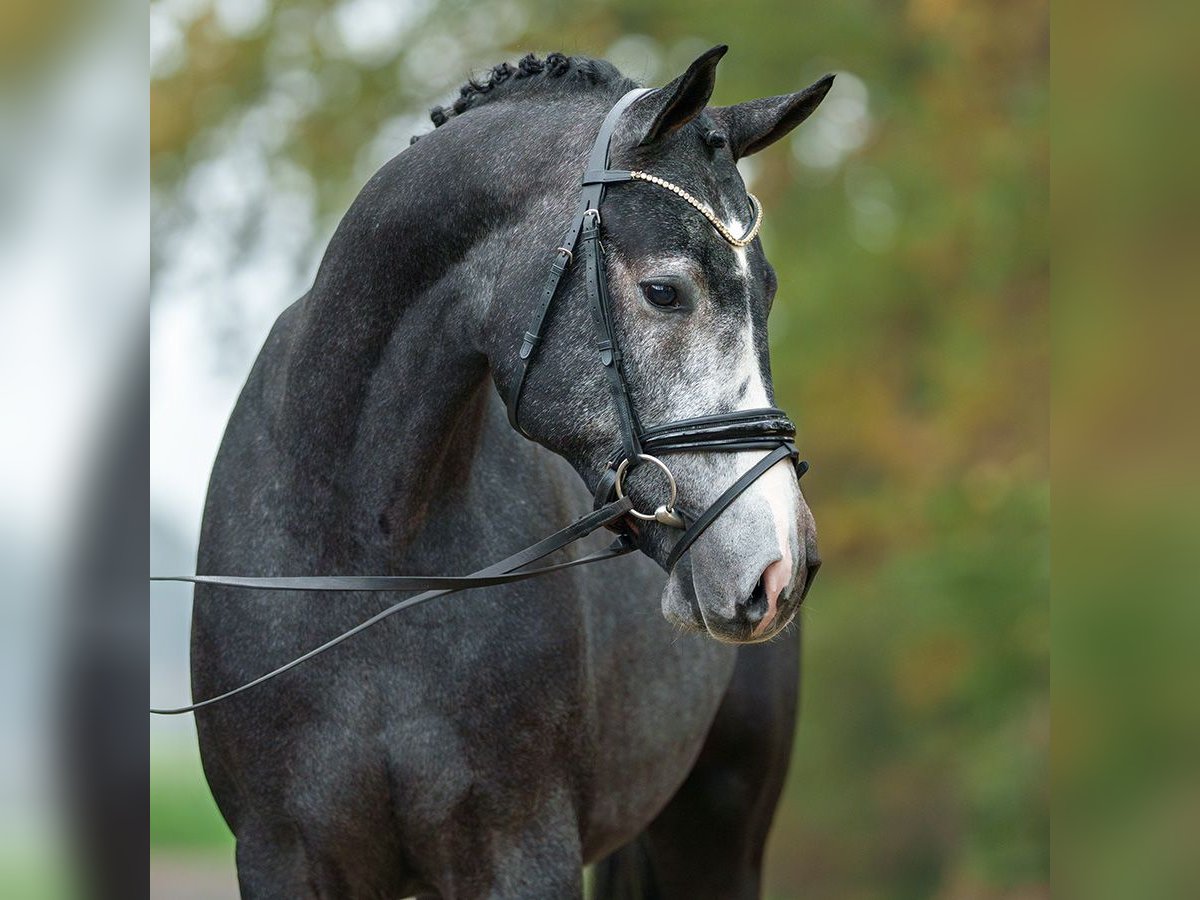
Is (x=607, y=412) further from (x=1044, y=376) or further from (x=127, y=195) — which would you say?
(x=1044, y=376)

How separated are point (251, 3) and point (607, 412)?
5.67 m

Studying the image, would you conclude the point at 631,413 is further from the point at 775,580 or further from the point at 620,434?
the point at 775,580

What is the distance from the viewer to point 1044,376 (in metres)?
7.22

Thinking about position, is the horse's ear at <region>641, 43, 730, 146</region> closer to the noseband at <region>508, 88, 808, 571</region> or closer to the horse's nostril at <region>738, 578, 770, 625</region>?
the noseband at <region>508, 88, 808, 571</region>

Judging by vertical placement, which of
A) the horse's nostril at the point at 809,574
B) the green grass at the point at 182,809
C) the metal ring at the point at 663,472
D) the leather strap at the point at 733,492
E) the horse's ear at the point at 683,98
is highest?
the green grass at the point at 182,809

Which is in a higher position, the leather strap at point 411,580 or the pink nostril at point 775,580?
the leather strap at point 411,580

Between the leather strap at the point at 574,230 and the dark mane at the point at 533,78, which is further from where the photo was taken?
the dark mane at the point at 533,78

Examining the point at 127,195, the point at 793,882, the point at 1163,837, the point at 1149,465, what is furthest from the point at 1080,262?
the point at 793,882

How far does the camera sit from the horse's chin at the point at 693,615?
220 centimetres

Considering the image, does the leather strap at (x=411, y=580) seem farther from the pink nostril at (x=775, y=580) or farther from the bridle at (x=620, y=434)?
the pink nostril at (x=775, y=580)

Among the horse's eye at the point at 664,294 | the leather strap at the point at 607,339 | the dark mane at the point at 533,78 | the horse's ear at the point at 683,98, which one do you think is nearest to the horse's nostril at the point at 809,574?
the leather strap at the point at 607,339

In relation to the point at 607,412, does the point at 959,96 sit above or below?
above

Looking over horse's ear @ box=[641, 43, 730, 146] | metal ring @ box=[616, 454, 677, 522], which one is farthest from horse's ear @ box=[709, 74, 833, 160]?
metal ring @ box=[616, 454, 677, 522]

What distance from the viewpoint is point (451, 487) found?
2795 millimetres
